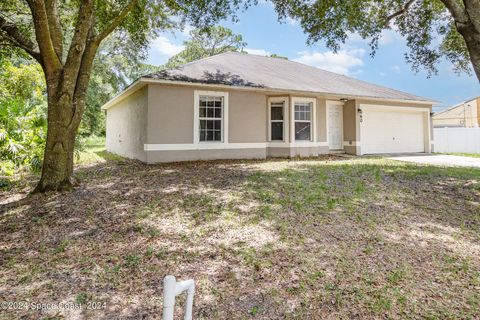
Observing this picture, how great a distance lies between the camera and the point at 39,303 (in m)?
2.65

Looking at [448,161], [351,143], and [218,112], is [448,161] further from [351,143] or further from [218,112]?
[218,112]

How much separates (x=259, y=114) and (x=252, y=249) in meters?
8.68

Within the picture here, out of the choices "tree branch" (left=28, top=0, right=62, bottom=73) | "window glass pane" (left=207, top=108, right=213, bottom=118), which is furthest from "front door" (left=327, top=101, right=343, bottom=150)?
"tree branch" (left=28, top=0, right=62, bottom=73)

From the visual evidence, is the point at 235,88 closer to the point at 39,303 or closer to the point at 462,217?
the point at 462,217

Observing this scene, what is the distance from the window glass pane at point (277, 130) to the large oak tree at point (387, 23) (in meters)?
3.54

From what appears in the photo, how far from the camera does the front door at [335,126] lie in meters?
14.1

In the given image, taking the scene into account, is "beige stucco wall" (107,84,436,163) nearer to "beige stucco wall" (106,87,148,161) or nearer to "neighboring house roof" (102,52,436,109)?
"beige stucco wall" (106,87,148,161)

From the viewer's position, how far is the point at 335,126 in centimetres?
1428

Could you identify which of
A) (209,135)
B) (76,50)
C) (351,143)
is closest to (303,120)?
(351,143)

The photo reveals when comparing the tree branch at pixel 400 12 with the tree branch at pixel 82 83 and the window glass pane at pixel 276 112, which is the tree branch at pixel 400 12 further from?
the tree branch at pixel 82 83

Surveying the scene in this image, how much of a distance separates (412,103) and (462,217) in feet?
39.3

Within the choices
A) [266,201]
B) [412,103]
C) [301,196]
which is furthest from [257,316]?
[412,103]

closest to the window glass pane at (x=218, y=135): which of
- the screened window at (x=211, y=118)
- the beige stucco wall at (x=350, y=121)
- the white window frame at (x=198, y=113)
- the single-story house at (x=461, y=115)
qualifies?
the screened window at (x=211, y=118)

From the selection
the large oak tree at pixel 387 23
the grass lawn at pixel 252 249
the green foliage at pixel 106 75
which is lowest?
the grass lawn at pixel 252 249
